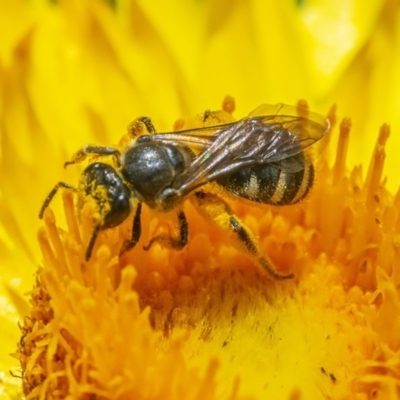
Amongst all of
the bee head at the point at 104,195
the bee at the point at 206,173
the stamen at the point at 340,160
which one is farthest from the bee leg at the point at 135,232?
the stamen at the point at 340,160

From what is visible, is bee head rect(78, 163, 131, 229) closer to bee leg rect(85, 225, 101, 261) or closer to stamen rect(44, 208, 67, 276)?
bee leg rect(85, 225, 101, 261)

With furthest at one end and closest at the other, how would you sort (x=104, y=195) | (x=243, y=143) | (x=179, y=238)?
(x=179, y=238), (x=243, y=143), (x=104, y=195)

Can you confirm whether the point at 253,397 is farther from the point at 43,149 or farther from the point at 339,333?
the point at 43,149

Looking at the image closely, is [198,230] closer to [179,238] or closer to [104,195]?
[179,238]

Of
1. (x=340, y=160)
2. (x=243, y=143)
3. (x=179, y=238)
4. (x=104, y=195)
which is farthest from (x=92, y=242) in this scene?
(x=340, y=160)

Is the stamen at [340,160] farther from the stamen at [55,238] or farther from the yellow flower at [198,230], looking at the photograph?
the stamen at [55,238]

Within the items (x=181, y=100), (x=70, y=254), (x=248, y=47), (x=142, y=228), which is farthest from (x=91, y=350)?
(x=248, y=47)

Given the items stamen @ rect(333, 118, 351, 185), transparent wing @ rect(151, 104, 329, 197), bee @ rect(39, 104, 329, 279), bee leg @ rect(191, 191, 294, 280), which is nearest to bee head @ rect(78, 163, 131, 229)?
bee @ rect(39, 104, 329, 279)
